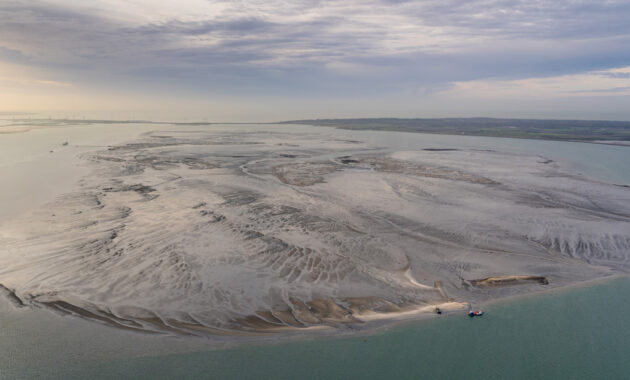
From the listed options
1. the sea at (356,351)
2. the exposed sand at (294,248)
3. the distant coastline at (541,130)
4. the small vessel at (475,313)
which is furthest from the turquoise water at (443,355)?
the distant coastline at (541,130)

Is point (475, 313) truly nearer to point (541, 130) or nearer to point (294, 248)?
point (294, 248)

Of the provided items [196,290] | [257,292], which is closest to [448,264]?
[257,292]

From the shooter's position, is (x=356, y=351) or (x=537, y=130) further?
(x=537, y=130)

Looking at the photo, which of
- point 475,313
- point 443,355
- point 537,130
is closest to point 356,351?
point 443,355

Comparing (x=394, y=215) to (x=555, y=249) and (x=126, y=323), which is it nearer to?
(x=555, y=249)

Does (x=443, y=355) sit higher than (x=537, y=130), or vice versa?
(x=537, y=130)

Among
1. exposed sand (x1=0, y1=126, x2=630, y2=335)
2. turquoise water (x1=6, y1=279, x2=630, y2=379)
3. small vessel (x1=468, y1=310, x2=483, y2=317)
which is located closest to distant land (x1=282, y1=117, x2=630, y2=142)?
exposed sand (x1=0, y1=126, x2=630, y2=335)

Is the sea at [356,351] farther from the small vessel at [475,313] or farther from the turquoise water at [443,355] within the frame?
the small vessel at [475,313]

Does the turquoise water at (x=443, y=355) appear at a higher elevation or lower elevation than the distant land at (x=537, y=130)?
lower
